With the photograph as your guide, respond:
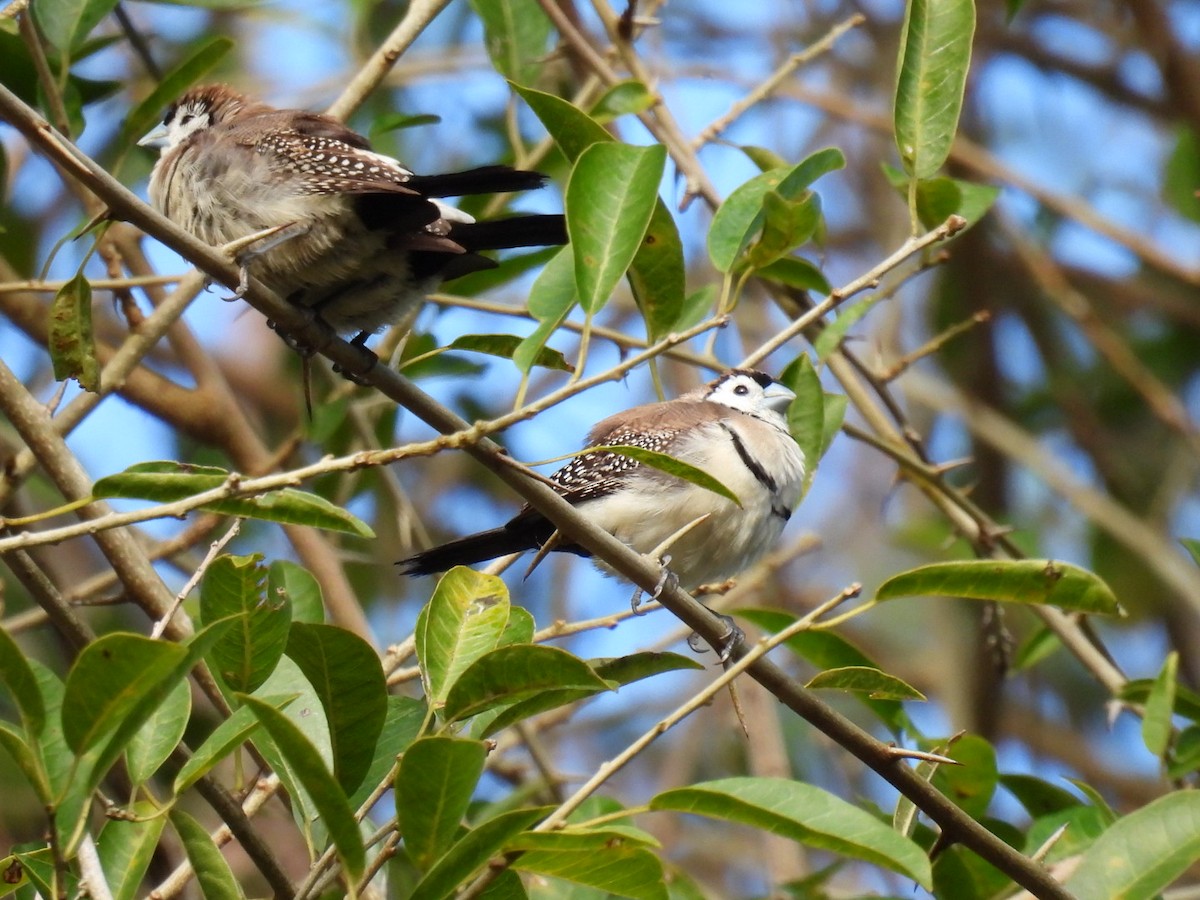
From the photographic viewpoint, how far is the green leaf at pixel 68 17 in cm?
369

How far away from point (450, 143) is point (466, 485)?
1724mm

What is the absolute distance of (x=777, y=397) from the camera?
529 centimetres

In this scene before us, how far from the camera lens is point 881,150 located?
8.45 meters

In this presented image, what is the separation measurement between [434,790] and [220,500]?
0.58 m

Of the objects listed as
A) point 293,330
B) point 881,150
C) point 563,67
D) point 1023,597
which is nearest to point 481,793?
point 563,67

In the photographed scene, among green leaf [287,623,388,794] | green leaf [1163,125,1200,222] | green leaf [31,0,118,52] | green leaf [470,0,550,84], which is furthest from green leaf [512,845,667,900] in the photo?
green leaf [1163,125,1200,222]

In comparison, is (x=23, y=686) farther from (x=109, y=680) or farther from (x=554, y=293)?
(x=554, y=293)

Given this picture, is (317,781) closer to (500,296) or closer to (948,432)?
(500,296)

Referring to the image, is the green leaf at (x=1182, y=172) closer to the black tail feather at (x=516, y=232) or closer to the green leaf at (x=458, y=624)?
the black tail feather at (x=516, y=232)

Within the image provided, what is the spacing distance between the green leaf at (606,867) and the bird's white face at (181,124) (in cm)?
303

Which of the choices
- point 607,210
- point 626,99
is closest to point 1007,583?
point 607,210

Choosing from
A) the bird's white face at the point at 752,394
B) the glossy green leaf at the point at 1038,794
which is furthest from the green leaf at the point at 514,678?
→ the bird's white face at the point at 752,394

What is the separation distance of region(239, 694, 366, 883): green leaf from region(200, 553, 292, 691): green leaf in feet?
1.18

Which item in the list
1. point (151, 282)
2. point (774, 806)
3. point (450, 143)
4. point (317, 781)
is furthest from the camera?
Result: point (450, 143)
